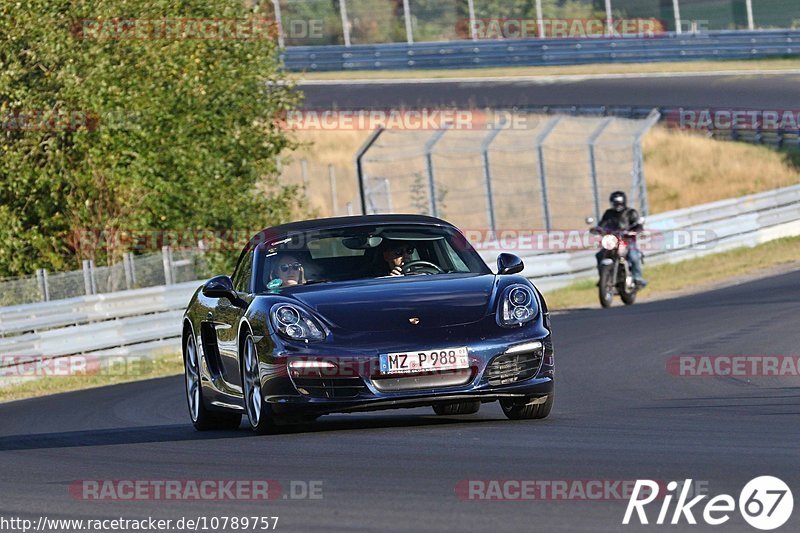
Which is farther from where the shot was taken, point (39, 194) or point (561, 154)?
point (561, 154)

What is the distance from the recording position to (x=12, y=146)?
21859 mm

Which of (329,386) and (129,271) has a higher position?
(329,386)

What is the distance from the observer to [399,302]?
888cm

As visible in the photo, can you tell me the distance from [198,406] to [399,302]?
2.50 m

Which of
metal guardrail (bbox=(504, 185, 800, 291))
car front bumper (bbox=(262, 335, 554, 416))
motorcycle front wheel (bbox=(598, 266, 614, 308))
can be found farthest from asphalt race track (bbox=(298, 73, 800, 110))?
car front bumper (bbox=(262, 335, 554, 416))

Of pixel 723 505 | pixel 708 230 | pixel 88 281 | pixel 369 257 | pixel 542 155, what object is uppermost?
pixel 369 257

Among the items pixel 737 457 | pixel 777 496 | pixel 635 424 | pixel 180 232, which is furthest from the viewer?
pixel 180 232

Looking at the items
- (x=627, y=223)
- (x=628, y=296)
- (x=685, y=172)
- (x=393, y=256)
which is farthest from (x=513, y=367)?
(x=685, y=172)

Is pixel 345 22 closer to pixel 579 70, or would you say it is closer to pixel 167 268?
pixel 579 70

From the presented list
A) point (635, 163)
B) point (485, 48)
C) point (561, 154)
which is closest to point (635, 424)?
point (635, 163)

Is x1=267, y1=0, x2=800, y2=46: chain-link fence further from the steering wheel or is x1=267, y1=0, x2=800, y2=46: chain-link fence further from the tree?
the steering wheel

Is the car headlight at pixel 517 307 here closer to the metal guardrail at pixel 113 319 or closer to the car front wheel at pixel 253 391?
the car front wheel at pixel 253 391

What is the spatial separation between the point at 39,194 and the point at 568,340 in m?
9.26

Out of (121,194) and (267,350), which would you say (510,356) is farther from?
(121,194)
